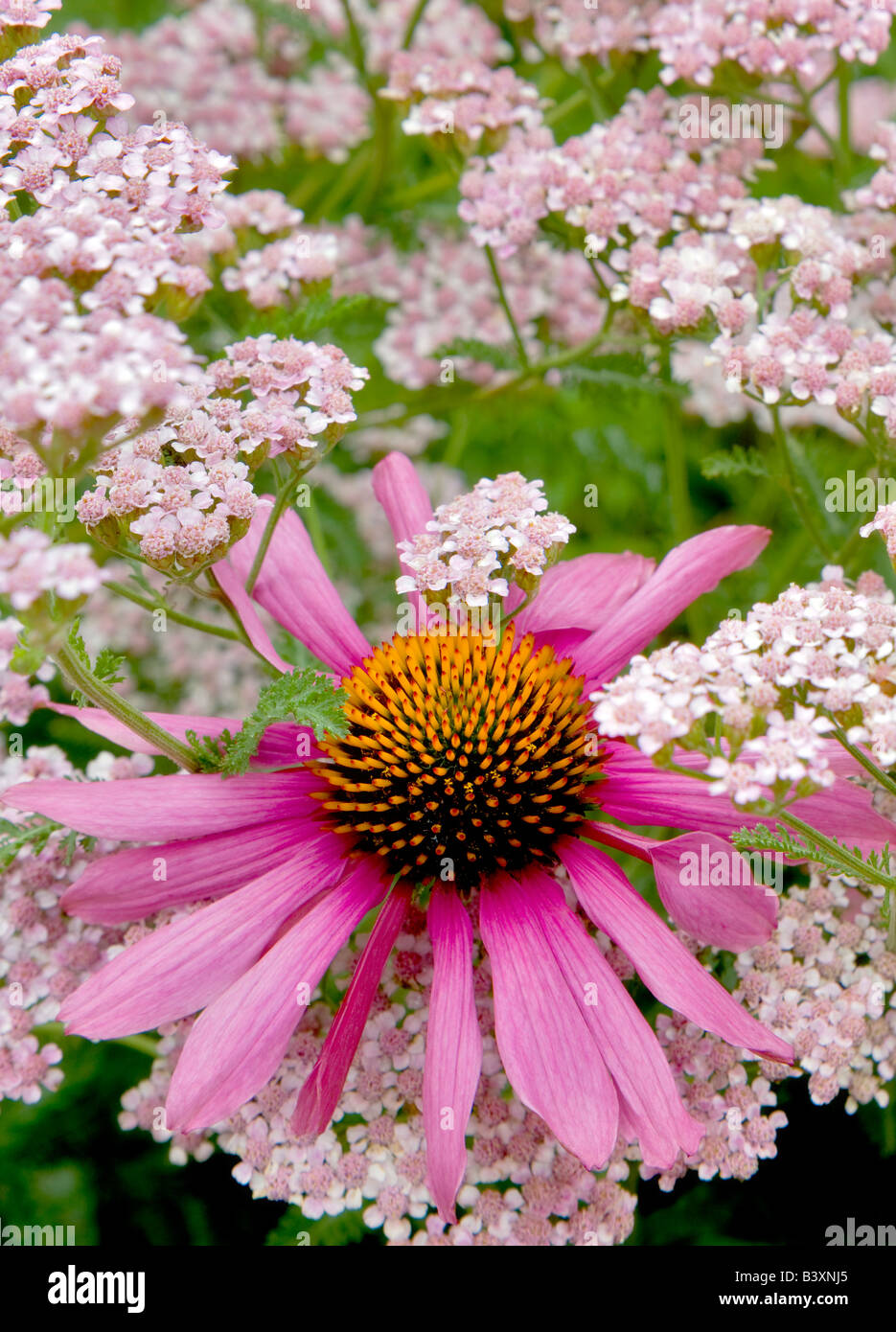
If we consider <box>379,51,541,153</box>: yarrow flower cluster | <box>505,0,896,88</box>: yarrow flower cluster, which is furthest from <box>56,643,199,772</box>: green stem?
<box>505,0,896,88</box>: yarrow flower cluster

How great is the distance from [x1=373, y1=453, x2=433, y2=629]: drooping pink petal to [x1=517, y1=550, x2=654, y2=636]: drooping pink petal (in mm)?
113

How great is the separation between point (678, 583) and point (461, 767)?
0.85 feet

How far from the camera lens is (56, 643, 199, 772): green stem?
36.3 inches

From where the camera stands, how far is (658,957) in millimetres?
1011

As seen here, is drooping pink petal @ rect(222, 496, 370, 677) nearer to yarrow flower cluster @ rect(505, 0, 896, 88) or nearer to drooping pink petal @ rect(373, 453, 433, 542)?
drooping pink petal @ rect(373, 453, 433, 542)

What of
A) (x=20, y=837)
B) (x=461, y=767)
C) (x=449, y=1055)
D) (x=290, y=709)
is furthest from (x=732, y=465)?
(x=20, y=837)

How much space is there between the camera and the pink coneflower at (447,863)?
96cm

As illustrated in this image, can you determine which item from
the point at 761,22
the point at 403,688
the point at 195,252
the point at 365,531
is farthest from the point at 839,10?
the point at 365,531

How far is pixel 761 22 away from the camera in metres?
1.41

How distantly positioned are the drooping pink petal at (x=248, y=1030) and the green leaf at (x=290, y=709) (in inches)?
5.9

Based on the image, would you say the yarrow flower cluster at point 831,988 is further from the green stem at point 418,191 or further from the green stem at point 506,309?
the green stem at point 418,191

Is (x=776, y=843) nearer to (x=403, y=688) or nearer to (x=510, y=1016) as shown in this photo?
(x=510, y=1016)

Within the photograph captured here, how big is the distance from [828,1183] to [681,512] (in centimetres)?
Result: 72

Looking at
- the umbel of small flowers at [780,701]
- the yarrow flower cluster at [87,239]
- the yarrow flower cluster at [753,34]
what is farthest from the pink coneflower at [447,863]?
the yarrow flower cluster at [753,34]
